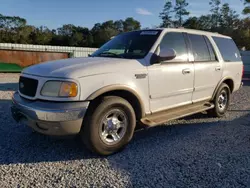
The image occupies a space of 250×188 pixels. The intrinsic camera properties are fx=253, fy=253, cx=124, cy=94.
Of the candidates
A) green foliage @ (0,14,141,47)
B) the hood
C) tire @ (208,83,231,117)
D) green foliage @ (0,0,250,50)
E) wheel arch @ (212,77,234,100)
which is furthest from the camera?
green foliage @ (0,14,141,47)

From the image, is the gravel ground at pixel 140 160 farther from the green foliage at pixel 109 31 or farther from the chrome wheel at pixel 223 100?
the green foliage at pixel 109 31

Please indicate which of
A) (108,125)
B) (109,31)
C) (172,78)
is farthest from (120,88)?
(109,31)

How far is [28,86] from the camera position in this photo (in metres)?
3.77

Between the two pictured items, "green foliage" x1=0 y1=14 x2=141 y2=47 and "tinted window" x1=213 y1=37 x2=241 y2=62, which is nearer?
"tinted window" x1=213 y1=37 x2=241 y2=62

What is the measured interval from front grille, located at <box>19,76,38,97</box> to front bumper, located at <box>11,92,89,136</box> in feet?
0.71

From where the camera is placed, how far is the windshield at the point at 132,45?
445 cm

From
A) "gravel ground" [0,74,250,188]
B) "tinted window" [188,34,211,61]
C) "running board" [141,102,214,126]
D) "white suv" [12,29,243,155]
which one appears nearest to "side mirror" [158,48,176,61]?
"white suv" [12,29,243,155]

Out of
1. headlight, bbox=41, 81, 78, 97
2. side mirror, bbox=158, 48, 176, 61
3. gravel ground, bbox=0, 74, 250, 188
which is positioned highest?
side mirror, bbox=158, 48, 176, 61

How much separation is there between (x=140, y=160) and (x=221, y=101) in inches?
140

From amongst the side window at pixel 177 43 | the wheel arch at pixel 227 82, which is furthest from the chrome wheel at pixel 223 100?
the side window at pixel 177 43

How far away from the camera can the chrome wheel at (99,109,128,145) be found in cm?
375

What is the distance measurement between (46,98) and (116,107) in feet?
3.34

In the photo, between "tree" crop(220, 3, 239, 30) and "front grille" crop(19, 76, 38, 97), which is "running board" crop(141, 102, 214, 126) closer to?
"front grille" crop(19, 76, 38, 97)

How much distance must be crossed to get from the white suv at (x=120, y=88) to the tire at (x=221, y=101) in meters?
0.40
